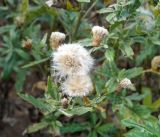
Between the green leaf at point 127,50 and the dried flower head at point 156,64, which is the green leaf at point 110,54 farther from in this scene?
the dried flower head at point 156,64

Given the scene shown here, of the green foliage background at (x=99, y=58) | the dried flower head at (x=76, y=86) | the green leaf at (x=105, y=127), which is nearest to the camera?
the dried flower head at (x=76, y=86)

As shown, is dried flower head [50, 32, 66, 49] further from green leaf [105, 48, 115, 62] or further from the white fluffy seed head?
the white fluffy seed head

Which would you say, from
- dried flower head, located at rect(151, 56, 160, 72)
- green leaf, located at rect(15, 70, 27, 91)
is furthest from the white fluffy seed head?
green leaf, located at rect(15, 70, 27, 91)

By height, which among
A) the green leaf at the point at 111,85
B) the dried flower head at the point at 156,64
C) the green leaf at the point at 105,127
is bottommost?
the green leaf at the point at 105,127

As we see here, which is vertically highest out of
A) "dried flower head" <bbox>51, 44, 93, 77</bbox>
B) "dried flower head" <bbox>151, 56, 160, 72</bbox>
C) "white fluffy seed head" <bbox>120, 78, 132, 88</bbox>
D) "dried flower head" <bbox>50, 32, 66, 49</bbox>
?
"dried flower head" <bbox>50, 32, 66, 49</bbox>

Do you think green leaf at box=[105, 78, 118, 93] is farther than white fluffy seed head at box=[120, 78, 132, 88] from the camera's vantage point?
Yes

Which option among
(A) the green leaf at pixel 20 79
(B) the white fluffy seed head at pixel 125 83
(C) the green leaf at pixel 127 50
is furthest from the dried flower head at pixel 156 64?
(A) the green leaf at pixel 20 79

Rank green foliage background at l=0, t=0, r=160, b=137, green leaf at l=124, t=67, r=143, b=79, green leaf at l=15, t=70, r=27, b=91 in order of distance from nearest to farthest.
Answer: green foliage background at l=0, t=0, r=160, b=137 < green leaf at l=124, t=67, r=143, b=79 < green leaf at l=15, t=70, r=27, b=91

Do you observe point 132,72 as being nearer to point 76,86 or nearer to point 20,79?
point 76,86

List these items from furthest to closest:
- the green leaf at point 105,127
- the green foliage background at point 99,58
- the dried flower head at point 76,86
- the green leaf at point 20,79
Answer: the green leaf at point 20,79 → the green leaf at point 105,127 → the green foliage background at point 99,58 → the dried flower head at point 76,86
